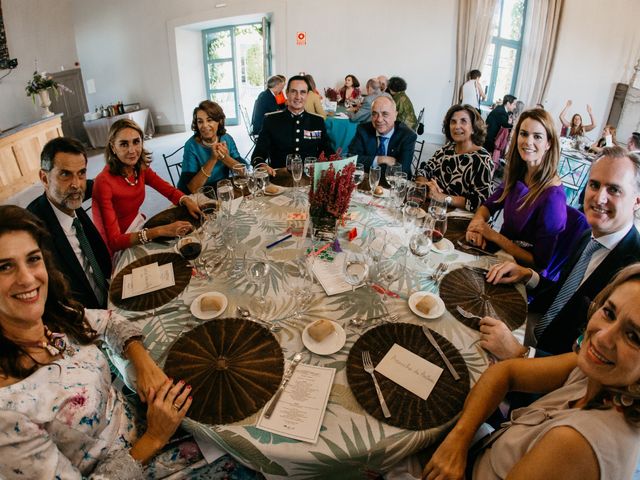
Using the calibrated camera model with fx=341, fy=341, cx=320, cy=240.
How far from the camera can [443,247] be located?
71.5 inches

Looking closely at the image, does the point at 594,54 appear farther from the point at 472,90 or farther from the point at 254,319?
the point at 254,319

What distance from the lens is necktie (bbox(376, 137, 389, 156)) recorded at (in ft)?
10.6

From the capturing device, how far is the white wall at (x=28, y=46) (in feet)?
21.6

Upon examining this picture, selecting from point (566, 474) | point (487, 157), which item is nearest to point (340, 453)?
point (566, 474)

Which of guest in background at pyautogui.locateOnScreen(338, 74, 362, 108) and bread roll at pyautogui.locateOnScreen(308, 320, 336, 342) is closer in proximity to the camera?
bread roll at pyautogui.locateOnScreen(308, 320, 336, 342)

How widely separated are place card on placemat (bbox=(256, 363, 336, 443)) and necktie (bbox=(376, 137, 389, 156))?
8.44 feet

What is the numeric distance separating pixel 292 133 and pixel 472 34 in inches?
233

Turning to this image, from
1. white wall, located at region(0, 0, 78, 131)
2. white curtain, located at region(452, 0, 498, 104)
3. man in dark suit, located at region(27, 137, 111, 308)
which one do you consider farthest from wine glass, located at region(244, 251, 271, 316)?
white wall, located at region(0, 0, 78, 131)

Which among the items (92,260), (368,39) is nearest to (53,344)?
(92,260)

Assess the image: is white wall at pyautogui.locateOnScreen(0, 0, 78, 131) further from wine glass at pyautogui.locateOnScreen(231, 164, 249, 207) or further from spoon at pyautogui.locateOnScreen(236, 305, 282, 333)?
spoon at pyautogui.locateOnScreen(236, 305, 282, 333)

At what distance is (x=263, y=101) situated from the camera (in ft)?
19.1

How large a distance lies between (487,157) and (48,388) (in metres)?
2.88

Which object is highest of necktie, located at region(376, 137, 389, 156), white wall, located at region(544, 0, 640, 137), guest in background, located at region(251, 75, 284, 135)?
white wall, located at region(544, 0, 640, 137)

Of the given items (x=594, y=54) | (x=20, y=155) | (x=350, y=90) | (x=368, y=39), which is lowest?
(x=20, y=155)
